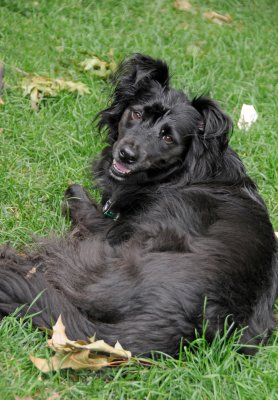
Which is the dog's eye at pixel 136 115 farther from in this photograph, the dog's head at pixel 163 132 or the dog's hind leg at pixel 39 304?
the dog's hind leg at pixel 39 304

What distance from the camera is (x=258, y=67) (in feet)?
22.4

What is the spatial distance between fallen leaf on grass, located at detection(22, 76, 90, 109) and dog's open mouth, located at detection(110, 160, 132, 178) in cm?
145

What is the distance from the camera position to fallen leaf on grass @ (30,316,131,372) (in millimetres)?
3283

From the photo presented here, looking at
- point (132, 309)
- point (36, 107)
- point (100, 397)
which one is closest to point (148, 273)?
point (132, 309)

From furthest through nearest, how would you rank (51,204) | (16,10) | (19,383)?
(16,10) → (51,204) → (19,383)

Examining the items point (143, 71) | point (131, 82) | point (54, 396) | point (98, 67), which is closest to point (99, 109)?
point (98, 67)

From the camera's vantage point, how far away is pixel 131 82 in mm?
4734

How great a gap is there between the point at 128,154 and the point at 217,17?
3968mm

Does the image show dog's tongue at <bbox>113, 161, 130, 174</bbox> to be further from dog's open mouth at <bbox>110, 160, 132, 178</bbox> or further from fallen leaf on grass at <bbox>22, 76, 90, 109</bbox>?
fallen leaf on grass at <bbox>22, 76, 90, 109</bbox>

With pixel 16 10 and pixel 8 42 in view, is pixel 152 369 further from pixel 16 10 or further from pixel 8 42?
pixel 16 10

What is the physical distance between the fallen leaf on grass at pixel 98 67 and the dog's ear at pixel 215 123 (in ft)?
6.34

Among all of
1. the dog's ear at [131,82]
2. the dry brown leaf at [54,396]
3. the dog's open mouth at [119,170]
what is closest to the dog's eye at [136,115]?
the dog's ear at [131,82]

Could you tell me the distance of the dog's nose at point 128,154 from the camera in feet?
14.5

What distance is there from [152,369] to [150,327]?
0.20 m
